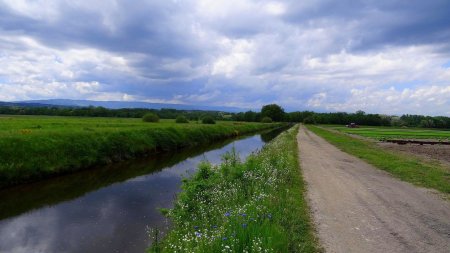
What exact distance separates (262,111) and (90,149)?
16780 cm

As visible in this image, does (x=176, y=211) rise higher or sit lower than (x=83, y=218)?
higher

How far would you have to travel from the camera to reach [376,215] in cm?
1093

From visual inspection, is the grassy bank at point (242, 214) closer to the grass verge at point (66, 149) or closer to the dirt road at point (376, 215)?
the dirt road at point (376, 215)

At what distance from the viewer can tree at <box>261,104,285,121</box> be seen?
190125 mm

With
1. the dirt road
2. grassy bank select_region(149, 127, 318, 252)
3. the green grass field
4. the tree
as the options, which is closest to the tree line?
the tree

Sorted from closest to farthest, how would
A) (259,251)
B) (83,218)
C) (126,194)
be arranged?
(259,251) < (83,218) < (126,194)

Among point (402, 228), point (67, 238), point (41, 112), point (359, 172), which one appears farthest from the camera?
point (41, 112)

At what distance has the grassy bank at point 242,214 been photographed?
7.13 m

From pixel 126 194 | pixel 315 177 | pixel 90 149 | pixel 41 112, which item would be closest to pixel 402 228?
pixel 315 177

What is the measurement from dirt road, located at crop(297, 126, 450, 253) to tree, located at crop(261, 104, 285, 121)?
567ft

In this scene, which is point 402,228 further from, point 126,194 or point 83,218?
point 126,194

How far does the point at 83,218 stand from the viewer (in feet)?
44.2

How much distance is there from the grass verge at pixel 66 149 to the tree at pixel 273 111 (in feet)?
502

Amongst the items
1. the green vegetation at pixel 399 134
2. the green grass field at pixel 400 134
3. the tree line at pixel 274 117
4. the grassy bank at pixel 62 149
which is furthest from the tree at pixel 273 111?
the grassy bank at pixel 62 149
